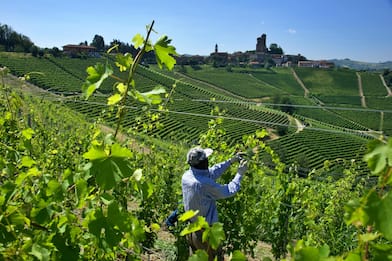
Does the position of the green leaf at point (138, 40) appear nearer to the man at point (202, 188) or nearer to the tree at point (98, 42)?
the man at point (202, 188)

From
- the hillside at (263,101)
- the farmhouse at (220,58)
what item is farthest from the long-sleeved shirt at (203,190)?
the farmhouse at (220,58)

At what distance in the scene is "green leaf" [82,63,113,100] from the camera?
1079 millimetres

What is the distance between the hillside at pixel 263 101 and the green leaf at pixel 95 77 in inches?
28.5

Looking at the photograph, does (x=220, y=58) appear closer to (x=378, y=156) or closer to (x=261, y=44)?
(x=261, y=44)

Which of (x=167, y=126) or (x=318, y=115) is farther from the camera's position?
(x=318, y=115)

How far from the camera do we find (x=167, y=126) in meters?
39.0

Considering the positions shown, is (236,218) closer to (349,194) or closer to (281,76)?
(349,194)

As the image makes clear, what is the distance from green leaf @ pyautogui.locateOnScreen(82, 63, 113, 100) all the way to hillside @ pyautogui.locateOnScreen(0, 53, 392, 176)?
723 mm

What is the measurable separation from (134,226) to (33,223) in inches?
12.6

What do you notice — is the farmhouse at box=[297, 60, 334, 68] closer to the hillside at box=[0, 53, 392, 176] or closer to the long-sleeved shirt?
the hillside at box=[0, 53, 392, 176]

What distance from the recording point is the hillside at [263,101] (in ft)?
124

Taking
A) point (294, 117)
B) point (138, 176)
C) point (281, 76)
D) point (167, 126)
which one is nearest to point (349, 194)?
point (138, 176)

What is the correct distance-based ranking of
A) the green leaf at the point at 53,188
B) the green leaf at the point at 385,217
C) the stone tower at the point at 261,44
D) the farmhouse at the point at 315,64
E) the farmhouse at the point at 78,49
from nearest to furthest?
the green leaf at the point at 385,217
the green leaf at the point at 53,188
the farmhouse at the point at 78,49
the farmhouse at the point at 315,64
the stone tower at the point at 261,44

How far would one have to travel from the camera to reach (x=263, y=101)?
Result: 71.7m
